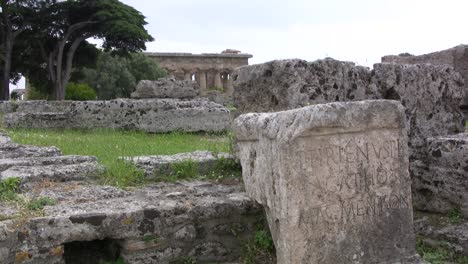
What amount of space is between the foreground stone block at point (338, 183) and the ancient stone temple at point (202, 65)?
126ft

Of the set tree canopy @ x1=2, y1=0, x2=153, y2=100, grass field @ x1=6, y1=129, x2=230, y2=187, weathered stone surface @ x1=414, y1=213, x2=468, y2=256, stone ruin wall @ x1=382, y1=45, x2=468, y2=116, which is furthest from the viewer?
tree canopy @ x1=2, y1=0, x2=153, y2=100

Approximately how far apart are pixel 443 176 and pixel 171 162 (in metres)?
2.55

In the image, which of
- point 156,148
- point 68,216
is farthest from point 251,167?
point 156,148

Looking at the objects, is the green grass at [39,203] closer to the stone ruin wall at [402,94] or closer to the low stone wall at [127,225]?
the low stone wall at [127,225]

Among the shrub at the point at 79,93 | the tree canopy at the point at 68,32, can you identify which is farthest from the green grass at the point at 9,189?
the shrub at the point at 79,93

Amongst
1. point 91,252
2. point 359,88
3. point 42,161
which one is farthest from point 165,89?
point 91,252

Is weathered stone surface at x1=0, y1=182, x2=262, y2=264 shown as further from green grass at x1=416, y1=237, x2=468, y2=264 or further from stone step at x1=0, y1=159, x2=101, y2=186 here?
green grass at x1=416, y1=237, x2=468, y2=264

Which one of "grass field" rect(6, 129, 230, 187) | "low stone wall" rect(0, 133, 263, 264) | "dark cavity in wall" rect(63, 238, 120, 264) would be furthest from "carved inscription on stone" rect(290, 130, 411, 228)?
"grass field" rect(6, 129, 230, 187)

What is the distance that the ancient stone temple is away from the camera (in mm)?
42344

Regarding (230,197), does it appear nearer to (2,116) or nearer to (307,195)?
(307,195)

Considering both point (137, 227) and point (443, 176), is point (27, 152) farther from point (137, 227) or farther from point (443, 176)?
point (443, 176)

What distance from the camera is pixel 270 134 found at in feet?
11.7

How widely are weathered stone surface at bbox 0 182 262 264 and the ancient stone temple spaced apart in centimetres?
3766

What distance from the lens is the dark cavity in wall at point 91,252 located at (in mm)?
4012
